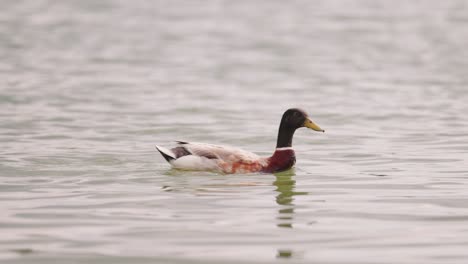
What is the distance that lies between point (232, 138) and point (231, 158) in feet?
15.4

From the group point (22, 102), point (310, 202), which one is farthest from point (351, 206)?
point (22, 102)

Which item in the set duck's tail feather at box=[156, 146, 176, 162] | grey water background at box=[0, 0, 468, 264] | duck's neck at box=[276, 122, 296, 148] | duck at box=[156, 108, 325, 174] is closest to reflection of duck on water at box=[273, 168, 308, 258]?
grey water background at box=[0, 0, 468, 264]

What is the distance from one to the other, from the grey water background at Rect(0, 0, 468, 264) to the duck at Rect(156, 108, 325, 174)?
0.17 metres

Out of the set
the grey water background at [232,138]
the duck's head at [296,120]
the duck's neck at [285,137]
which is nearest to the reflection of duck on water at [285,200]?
the grey water background at [232,138]

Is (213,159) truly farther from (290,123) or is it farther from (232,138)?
(232,138)

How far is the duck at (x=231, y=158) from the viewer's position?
14406 millimetres

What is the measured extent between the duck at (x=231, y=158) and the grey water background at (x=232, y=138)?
169 mm

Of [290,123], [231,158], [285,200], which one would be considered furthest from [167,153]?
[285,200]

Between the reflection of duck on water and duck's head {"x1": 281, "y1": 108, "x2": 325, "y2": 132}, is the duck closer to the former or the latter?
duck's head {"x1": 281, "y1": 108, "x2": 325, "y2": 132}

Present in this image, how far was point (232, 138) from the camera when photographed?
1912cm

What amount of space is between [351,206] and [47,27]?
33.6 meters

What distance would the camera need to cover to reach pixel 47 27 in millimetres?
43750

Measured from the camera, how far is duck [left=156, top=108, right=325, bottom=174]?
1441 centimetres

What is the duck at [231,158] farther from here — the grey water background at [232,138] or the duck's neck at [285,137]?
the grey water background at [232,138]
